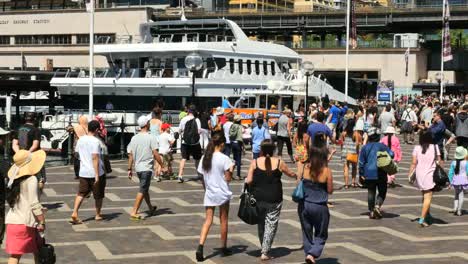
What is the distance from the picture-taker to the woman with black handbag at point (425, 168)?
38.0 ft

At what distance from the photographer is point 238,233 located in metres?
11.0

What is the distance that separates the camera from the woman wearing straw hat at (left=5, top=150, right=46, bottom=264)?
7.13m

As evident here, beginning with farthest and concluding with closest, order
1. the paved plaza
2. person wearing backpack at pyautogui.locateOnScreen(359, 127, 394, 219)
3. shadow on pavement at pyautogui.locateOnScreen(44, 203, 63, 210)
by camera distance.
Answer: shadow on pavement at pyautogui.locateOnScreen(44, 203, 63, 210) < person wearing backpack at pyautogui.locateOnScreen(359, 127, 394, 219) < the paved plaza

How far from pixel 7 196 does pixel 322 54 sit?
6936cm

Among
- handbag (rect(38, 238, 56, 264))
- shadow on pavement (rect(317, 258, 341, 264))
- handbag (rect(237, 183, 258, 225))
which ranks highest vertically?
handbag (rect(237, 183, 258, 225))

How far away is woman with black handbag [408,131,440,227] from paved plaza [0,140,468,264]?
346 mm

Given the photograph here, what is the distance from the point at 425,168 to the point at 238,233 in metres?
3.46

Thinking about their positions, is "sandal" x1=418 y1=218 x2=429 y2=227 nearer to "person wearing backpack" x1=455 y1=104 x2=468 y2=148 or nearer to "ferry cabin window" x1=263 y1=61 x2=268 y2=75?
"person wearing backpack" x1=455 y1=104 x2=468 y2=148

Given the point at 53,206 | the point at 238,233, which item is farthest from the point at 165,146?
the point at 238,233

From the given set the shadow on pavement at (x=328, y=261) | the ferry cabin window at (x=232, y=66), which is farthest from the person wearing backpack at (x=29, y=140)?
the ferry cabin window at (x=232, y=66)

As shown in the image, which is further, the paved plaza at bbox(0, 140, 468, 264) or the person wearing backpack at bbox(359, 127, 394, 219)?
the person wearing backpack at bbox(359, 127, 394, 219)

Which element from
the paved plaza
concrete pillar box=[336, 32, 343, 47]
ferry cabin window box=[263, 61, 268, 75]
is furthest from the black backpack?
concrete pillar box=[336, 32, 343, 47]

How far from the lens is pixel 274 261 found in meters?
9.16

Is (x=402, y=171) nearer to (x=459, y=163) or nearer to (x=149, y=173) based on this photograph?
(x=459, y=163)
